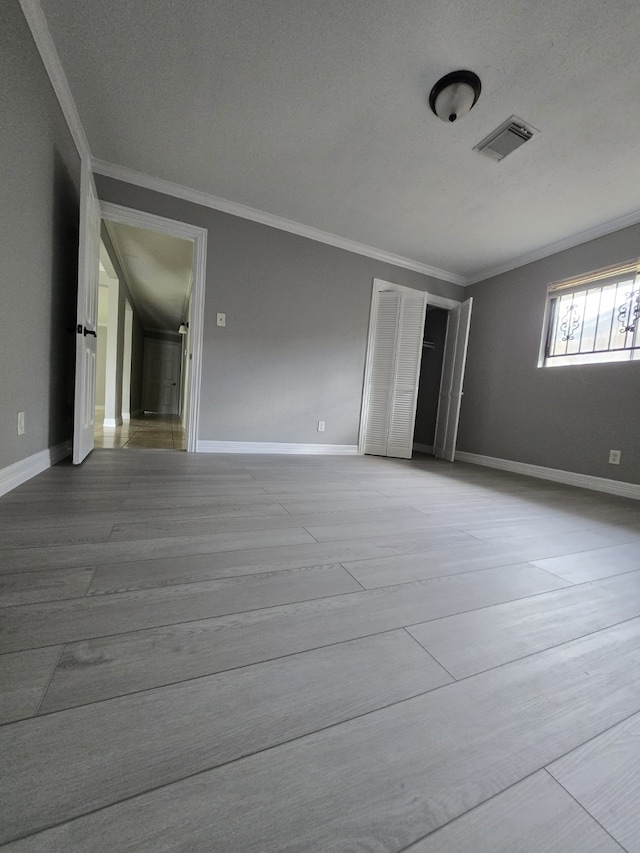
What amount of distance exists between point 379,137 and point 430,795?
2858 mm

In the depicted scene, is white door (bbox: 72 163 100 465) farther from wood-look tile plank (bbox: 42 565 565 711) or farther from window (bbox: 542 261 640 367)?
window (bbox: 542 261 640 367)

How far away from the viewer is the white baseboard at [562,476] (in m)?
2.63

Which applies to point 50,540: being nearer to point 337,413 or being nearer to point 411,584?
point 411,584

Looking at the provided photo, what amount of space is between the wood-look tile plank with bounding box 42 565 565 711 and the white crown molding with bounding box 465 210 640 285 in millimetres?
3338

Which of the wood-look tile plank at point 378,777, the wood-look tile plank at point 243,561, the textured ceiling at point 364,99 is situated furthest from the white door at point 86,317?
the wood-look tile plank at point 378,777

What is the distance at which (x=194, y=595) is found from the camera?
2.85ft

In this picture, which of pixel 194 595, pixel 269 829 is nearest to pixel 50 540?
pixel 194 595

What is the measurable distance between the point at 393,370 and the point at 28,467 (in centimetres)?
321

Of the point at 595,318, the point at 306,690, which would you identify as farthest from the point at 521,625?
the point at 595,318

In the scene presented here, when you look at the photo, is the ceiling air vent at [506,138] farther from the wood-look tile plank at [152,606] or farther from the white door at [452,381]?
the wood-look tile plank at [152,606]

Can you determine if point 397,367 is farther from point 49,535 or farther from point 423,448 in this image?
point 49,535

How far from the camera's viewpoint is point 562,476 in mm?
3051

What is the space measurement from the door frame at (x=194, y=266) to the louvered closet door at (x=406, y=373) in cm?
209

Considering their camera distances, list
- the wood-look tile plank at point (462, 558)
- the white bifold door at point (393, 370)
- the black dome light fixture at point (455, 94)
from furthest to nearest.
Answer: the white bifold door at point (393, 370) → the black dome light fixture at point (455, 94) → the wood-look tile plank at point (462, 558)
